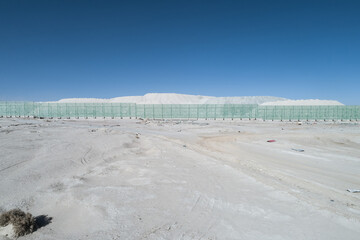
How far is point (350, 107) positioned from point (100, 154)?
45.2 m

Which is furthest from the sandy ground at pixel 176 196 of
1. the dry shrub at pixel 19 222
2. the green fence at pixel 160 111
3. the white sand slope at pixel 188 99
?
the white sand slope at pixel 188 99

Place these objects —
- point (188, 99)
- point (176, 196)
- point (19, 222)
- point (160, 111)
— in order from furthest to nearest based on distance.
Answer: point (188, 99) < point (160, 111) < point (176, 196) < point (19, 222)

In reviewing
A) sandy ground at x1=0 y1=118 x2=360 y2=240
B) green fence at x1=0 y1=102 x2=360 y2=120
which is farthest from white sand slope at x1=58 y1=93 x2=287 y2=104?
sandy ground at x1=0 y1=118 x2=360 y2=240

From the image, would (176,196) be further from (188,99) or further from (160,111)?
(188,99)

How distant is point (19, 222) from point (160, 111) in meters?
35.8

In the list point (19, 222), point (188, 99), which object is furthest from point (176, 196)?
point (188, 99)

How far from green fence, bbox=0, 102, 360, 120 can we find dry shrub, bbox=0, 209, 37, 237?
35442mm

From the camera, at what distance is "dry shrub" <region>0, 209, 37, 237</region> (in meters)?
3.34

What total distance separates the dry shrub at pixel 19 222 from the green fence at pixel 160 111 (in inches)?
1395

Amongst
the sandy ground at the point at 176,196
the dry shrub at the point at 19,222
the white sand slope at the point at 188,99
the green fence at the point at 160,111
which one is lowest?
the sandy ground at the point at 176,196

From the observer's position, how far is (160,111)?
3906 centimetres

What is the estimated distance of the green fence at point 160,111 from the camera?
3900 cm

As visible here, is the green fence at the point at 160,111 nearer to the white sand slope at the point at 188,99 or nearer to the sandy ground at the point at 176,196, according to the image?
the sandy ground at the point at 176,196

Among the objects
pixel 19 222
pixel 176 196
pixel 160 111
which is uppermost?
pixel 160 111
